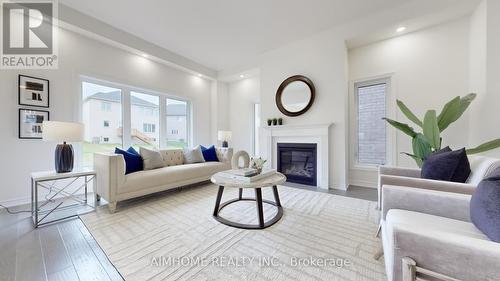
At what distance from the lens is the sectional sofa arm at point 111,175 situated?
2.35 metres

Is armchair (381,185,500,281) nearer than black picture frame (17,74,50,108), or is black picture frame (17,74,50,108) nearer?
armchair (381,185,500,281)

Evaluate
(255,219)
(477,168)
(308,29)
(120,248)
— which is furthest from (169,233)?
(308,29)

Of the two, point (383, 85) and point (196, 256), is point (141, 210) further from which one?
point (383, 85)

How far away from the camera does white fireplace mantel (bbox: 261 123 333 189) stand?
3.53 meters

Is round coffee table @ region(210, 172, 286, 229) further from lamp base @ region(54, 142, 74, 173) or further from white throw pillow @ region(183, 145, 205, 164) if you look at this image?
lamp base @ region(54, 142, 74, 173)

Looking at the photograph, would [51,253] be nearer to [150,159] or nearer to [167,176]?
[167,176]

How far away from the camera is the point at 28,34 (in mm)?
2738

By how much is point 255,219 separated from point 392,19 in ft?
12.2

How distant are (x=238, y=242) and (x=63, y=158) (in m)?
2.47

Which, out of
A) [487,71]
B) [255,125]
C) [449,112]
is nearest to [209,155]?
[255,125]

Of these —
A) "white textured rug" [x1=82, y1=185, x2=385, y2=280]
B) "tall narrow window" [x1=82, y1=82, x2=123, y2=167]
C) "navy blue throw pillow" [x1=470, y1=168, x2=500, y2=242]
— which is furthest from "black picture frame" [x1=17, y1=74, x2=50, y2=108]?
"navy blue throw pillow" [x1=470, y1=168, x2=500, y2=242]

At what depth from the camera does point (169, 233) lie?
1848 millimetres

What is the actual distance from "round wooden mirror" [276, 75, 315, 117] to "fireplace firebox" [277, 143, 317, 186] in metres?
0.73

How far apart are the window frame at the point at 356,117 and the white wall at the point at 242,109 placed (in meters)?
2.52
